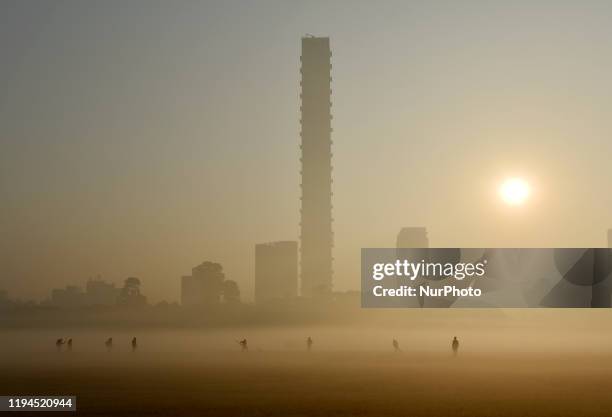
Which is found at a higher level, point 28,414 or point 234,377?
point 234,377

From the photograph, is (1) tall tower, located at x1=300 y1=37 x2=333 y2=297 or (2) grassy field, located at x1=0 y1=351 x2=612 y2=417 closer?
(2) grassy field, located at x1=0 y1=351 x2=612 y2=417

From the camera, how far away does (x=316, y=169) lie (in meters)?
186

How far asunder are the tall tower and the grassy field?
113855 mm

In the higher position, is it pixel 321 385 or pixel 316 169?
pixel 316 169

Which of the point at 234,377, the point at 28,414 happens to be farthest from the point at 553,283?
the point at 28,414

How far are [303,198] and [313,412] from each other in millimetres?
148146

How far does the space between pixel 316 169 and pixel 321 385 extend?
139 m

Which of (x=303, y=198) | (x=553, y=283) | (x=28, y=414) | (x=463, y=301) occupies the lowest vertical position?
(x=28, y=414)

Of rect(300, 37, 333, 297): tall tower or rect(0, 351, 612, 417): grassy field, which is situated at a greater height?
rect(300, 37, 333, 297): tall tower

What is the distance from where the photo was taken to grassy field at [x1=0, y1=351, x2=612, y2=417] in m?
38.9

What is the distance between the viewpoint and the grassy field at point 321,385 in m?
38.9

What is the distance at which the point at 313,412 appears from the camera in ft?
124

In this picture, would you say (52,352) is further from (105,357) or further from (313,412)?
(313,412)

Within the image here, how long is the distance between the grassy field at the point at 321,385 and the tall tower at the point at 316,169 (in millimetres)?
113855
